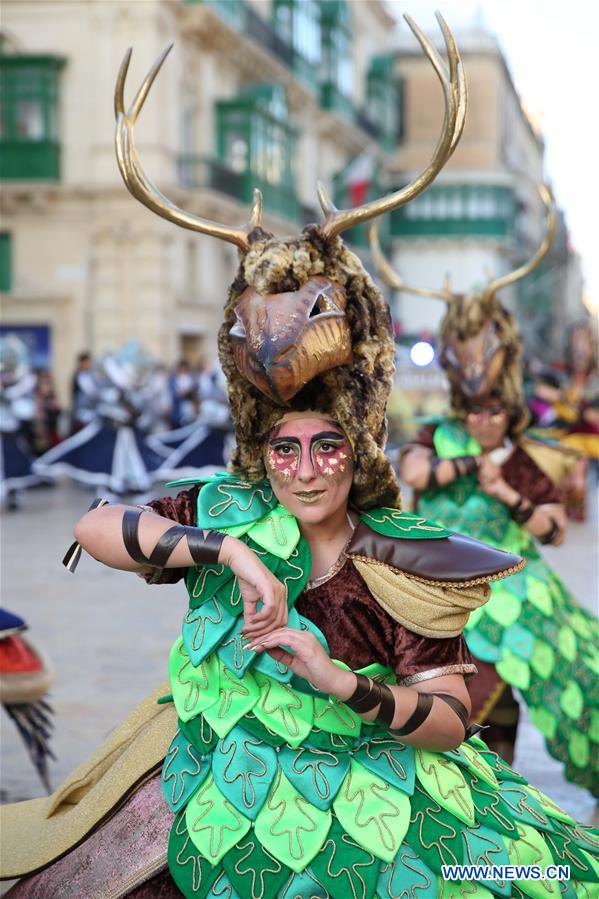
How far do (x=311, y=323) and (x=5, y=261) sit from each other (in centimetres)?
2033

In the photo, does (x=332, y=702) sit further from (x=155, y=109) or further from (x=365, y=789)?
(x=155, y=109)

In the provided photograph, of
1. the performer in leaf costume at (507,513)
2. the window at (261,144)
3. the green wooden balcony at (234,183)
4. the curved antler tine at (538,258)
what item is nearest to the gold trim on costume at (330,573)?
the performer in leaf costume at (507,513)

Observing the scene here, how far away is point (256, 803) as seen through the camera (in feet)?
7.82

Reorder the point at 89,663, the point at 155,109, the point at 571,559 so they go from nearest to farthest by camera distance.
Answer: the point at 89,663 < the point at 571,559 < the point at 155,109

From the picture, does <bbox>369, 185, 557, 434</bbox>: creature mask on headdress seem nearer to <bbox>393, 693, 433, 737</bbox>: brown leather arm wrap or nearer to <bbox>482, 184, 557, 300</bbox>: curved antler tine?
<bbox>482, 184, 557, 300</bbox>: curved antler tine

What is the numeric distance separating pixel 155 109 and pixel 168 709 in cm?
1953

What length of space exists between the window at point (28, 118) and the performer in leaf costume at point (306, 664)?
65.4ft

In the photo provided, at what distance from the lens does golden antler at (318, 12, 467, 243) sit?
2.47 m

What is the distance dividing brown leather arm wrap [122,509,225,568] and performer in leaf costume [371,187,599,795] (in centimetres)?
181

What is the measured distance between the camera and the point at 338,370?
2.56m

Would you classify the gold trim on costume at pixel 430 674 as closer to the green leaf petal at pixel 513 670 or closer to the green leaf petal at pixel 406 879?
the green leaf petal at pixel 406 879

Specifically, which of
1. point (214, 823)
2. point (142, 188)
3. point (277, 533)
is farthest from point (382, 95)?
point (214, 823)

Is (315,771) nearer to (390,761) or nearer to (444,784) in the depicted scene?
(390,761)

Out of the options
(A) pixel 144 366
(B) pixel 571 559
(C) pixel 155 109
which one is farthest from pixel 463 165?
(B) pixel 571 559
